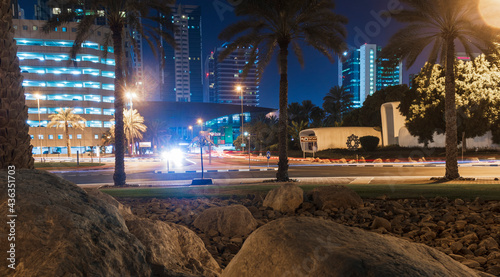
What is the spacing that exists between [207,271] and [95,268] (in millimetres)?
1670

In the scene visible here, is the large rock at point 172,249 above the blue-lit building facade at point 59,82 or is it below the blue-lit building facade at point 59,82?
below

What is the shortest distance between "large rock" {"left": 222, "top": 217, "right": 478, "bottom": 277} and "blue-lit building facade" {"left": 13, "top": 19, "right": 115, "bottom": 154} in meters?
91.0

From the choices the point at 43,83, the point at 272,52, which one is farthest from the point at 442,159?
the point at 43,83

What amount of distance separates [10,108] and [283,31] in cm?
1367

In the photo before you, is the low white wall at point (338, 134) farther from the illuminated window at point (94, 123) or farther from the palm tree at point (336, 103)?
the illuminated window at point (94, 123)

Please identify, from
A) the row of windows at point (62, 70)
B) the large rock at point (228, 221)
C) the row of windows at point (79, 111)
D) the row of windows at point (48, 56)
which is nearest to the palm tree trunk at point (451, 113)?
the large rock at point (228, 221)

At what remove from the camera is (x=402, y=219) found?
5.96 m

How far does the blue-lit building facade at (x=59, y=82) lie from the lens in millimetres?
83938

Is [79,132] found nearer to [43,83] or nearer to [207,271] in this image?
[43,83]

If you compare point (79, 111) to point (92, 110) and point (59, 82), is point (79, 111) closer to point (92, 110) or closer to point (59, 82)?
point (92, 110)

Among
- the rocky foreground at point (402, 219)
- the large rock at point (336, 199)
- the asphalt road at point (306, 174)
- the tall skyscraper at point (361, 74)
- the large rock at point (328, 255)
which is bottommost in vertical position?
the asphalt road at point (306, 174)

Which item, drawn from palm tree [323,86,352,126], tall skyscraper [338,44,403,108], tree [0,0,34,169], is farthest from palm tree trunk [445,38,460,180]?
tall skyscraper [338,44,403,108]

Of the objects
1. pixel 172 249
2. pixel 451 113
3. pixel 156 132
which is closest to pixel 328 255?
pixel 172 249

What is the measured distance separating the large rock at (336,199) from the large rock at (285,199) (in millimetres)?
434
